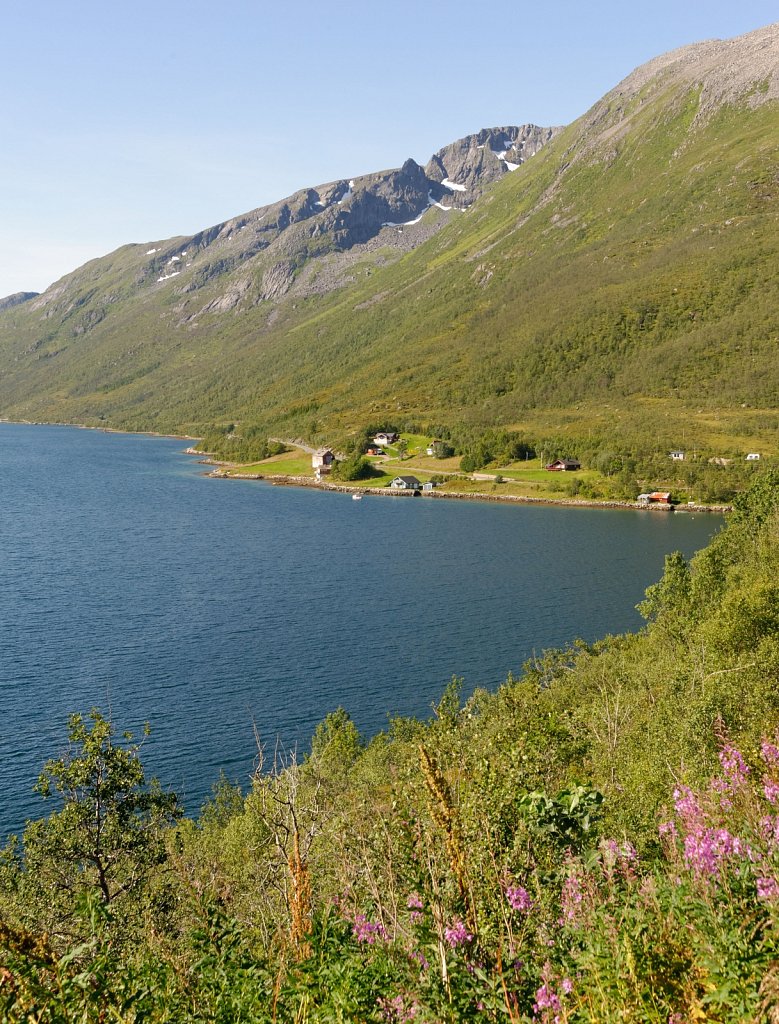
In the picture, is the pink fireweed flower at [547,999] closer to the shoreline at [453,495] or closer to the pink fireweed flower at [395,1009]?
the pink fireweed flower at [395,1009]

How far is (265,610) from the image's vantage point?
7000 cm

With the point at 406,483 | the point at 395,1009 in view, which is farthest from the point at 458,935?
the point at 406,483

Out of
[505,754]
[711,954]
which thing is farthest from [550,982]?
[505,754]

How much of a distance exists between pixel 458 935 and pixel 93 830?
654 inches

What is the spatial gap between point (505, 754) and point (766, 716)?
9001 mm

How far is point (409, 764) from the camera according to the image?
15016 mm

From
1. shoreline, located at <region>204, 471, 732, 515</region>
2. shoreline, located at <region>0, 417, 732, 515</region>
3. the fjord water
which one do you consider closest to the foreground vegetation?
the fjord water

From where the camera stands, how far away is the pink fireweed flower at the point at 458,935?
20.2 ft

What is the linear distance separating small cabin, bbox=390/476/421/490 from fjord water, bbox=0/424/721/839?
25.5 metres

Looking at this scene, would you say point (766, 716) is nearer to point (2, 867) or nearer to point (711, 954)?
point (711, 954)

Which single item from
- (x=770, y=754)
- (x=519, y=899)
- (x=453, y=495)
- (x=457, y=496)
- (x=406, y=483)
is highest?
(x=770, y=754)

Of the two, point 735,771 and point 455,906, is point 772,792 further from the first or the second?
point 455,906

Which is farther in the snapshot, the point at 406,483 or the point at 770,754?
the point at 406,483

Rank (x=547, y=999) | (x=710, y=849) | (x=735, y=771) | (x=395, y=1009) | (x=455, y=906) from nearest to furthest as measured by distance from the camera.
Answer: (x=547, y=999) → (x=395, y=1009) → (x=455, y=906) → (x=710, y=849) → (x=735, y=771)
